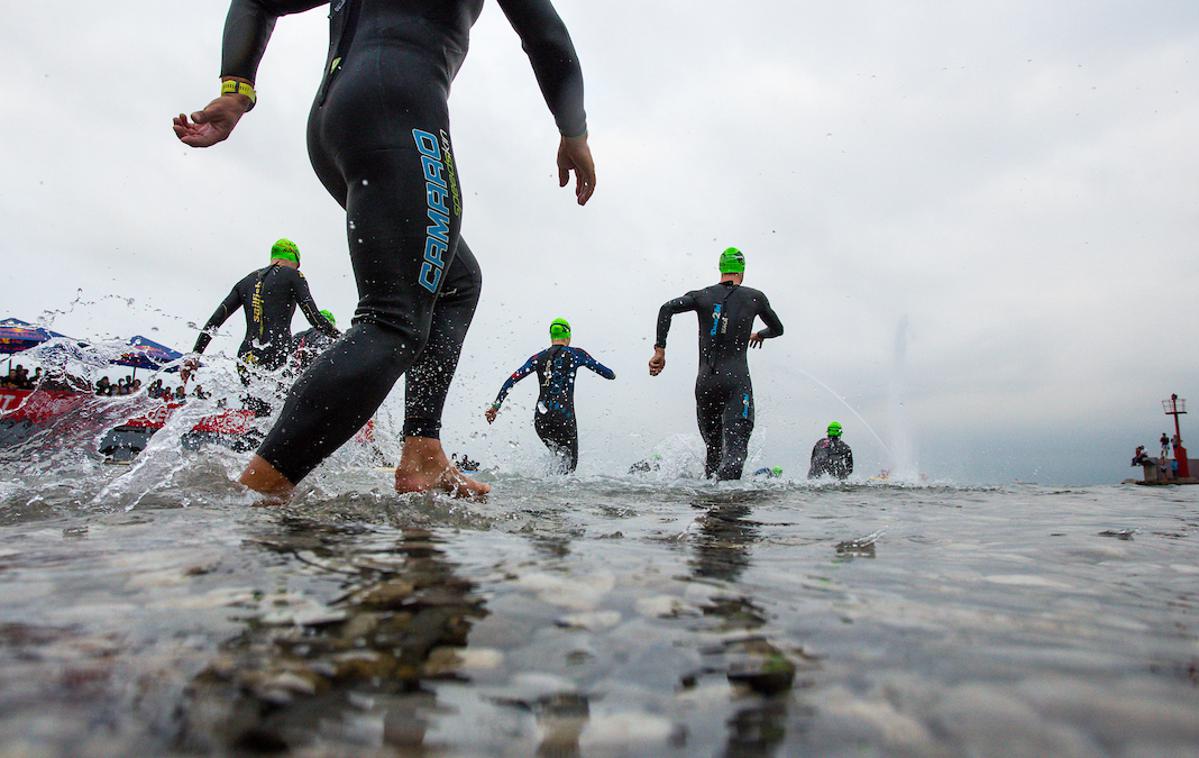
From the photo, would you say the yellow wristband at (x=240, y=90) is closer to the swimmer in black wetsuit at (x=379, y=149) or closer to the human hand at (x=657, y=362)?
the swimmer in black wetsuit at (x=379, y=149)

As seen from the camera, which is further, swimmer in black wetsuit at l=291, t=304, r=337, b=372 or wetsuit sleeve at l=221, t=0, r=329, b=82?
swimmer in black wetsuit at l=291, t=304, r=337, b=372

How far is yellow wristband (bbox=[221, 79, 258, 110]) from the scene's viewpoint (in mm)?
2215

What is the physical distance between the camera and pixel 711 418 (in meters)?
7.02

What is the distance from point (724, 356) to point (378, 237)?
531cm

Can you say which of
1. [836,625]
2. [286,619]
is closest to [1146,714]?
[836,625]

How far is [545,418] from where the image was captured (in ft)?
29.4

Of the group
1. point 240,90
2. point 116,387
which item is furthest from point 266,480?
point 116,387

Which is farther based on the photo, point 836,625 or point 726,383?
point 726,383

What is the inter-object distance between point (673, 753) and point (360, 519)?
1.37 metres

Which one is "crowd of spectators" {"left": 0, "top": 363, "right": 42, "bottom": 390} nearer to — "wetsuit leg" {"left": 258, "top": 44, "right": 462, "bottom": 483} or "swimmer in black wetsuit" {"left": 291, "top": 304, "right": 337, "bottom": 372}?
"swimmer in black wetsuit" {"left": 291, "top": 304, "right": 337, "bottom": 372}

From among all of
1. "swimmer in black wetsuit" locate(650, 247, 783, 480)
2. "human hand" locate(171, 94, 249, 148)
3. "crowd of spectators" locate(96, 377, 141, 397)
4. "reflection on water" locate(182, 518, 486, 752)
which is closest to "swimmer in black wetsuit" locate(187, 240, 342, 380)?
"swimmer in black wetsuit" locate(650, 247, 783, 480)

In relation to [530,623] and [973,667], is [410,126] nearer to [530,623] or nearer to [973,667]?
[530,623]

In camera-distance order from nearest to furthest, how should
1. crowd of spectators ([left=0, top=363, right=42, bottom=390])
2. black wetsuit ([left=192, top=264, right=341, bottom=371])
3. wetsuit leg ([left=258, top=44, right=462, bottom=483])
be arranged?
wetsuit leg ([left=258, top=44, right=462, bottom=483]) < black wetsuit ([left=192, top=264, right=341, bottom=371]) < crowd of spectators ([left=0, top=363, right=42, bottom=390])

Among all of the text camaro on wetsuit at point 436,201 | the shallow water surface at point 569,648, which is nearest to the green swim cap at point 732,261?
the text camaro on wetsuit at point 436,201
